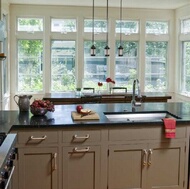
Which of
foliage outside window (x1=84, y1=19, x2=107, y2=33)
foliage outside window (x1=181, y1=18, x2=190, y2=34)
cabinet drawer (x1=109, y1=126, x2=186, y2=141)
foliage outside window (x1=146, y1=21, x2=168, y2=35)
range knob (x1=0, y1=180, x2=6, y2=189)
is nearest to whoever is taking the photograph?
range knob (x1=0, y1=180, x2=6, y2=189)

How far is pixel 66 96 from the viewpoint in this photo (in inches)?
249

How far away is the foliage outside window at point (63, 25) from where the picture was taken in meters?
8.45

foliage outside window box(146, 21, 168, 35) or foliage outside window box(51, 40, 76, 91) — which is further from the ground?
foliage outside window box(146, 21, 168, 35)

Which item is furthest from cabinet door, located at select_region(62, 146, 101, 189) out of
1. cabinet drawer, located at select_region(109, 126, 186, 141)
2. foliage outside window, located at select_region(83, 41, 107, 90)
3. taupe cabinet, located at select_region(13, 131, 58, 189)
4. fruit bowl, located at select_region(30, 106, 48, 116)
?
foliage outside window, located at select_region(83, 41, 107, 90)

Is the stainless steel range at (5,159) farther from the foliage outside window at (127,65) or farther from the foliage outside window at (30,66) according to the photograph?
the foliage outside window at (127,65)

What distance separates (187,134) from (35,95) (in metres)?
5.78

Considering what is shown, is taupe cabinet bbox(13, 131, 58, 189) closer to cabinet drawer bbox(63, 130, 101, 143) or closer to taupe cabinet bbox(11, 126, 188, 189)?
taupe cabinet bbox(11, 126, 188, 189)

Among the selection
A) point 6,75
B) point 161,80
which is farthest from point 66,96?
point 161,80

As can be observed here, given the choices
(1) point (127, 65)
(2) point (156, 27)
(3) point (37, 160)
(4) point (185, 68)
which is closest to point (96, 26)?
(1) point (127, 65)

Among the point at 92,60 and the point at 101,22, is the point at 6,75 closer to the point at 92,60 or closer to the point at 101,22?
the point at 92,60

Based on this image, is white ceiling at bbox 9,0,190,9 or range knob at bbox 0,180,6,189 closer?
range knob at bbox 0,180,6,189

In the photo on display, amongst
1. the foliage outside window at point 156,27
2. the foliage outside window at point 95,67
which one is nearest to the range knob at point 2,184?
the foliage outside window at point 95,67

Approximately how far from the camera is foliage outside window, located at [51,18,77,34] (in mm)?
8453

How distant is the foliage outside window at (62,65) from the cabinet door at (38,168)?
562 centimetres
